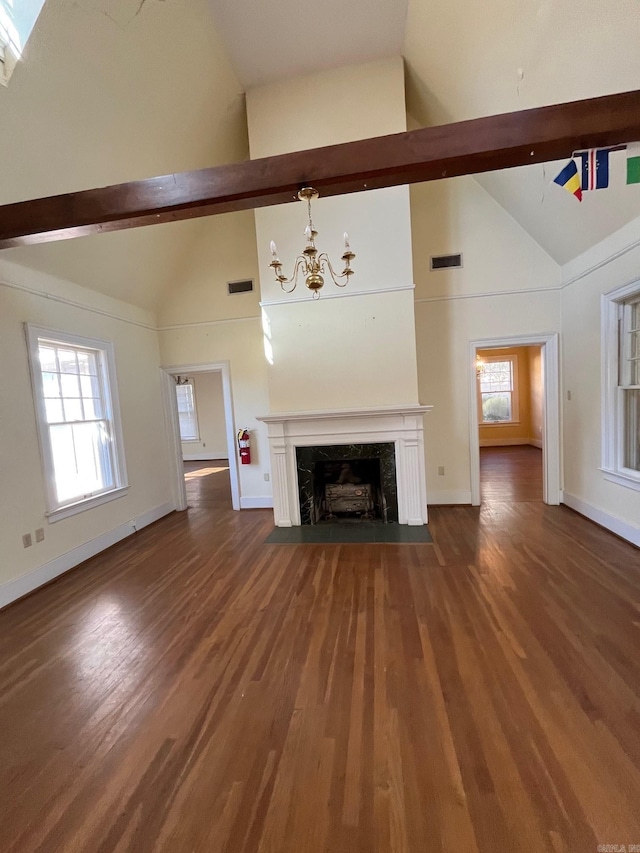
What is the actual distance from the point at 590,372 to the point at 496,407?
202 inches

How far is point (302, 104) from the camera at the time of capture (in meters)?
3.72

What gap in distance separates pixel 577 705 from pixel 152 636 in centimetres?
233

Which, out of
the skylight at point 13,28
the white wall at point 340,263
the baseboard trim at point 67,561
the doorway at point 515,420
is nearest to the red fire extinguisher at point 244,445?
the white wall at point 340,263

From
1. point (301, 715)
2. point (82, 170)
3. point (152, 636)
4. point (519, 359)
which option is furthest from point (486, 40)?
point (519, 359)

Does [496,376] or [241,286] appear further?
[496,376]

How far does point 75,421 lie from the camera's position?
3.70 meters

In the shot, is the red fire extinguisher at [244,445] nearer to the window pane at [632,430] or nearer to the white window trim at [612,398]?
the white window trim at [612,398]

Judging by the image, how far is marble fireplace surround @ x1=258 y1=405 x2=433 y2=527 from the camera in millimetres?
3818

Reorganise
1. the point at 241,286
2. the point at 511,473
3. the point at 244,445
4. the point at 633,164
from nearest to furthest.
A: the point at 633,164 < the point at 241,286 < the point at 244,445 < the point at 511,473

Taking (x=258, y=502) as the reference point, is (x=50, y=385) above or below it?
above

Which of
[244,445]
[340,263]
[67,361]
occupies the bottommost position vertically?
[244,445]

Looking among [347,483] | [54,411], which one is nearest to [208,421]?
[54,411]

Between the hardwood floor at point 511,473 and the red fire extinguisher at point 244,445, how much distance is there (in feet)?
10.4

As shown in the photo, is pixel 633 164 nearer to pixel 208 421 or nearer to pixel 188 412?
pixel 208 421
